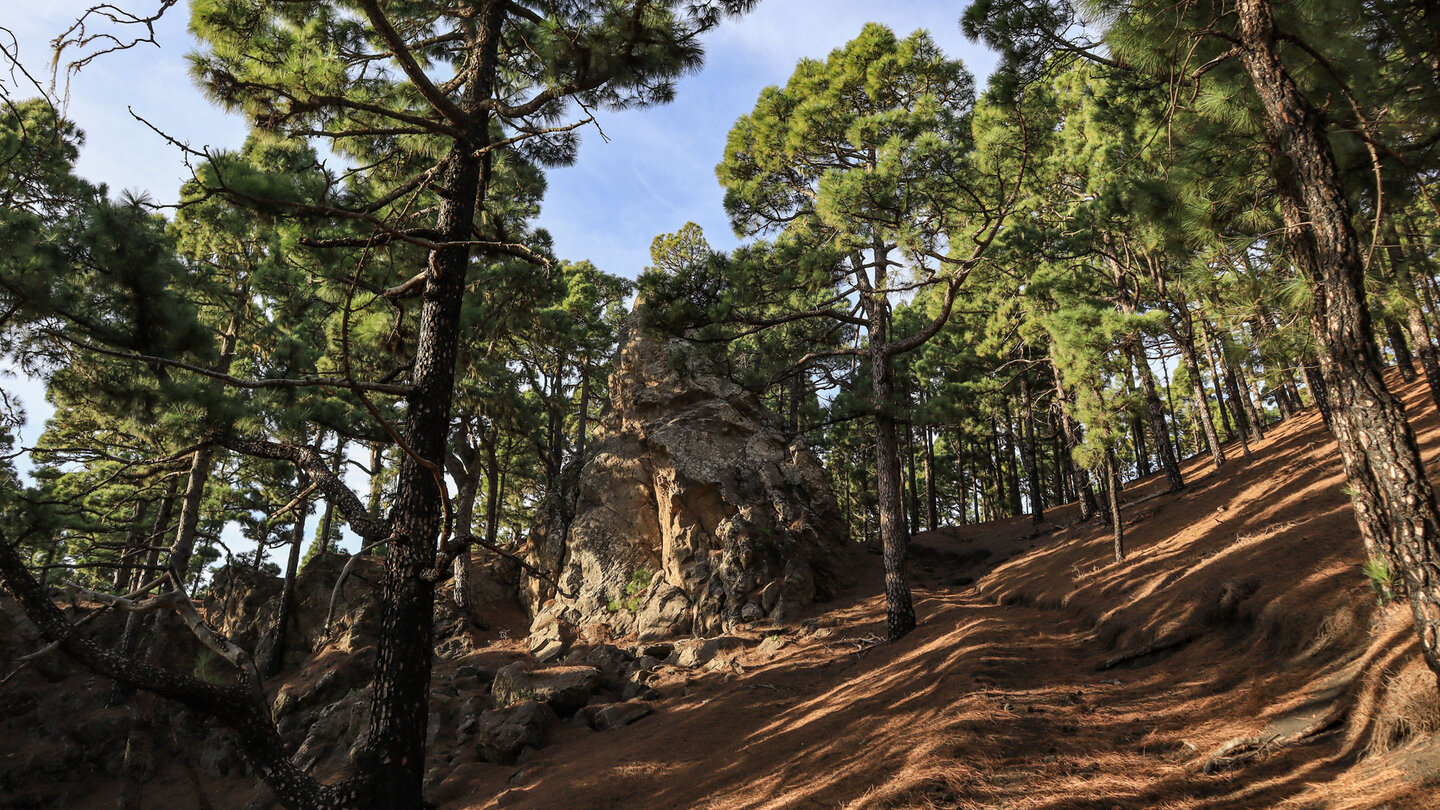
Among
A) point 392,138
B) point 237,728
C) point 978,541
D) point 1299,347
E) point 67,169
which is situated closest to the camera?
point 237,728

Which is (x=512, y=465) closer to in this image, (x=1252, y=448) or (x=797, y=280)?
(x=797, y=280)

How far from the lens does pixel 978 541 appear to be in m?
22.8

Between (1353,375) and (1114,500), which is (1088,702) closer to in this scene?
(1353,375)

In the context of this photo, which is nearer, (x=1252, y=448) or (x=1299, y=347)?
(x=1299, y=347)

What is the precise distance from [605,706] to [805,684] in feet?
10.7

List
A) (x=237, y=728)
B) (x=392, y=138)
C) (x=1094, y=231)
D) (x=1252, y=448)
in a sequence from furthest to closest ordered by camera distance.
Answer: (x=1252, y=448), (x=1094, y=231), (x=392, y=138), (x=237, y=728)

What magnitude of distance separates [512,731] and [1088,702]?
762 centimetres

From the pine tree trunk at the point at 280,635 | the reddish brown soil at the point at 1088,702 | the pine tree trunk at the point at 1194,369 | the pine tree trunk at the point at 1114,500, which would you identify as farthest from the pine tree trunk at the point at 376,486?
the pine tree trunk at the point at 1194,369

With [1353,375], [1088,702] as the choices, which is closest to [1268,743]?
[1088,702]

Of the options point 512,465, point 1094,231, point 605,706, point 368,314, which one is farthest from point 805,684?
point 512,465

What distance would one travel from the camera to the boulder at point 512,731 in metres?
9.02

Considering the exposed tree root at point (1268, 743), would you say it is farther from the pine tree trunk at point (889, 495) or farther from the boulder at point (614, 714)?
the boulder at point (614, 714)

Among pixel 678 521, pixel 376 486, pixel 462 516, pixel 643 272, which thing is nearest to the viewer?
pixel 643 272

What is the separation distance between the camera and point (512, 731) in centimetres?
919
